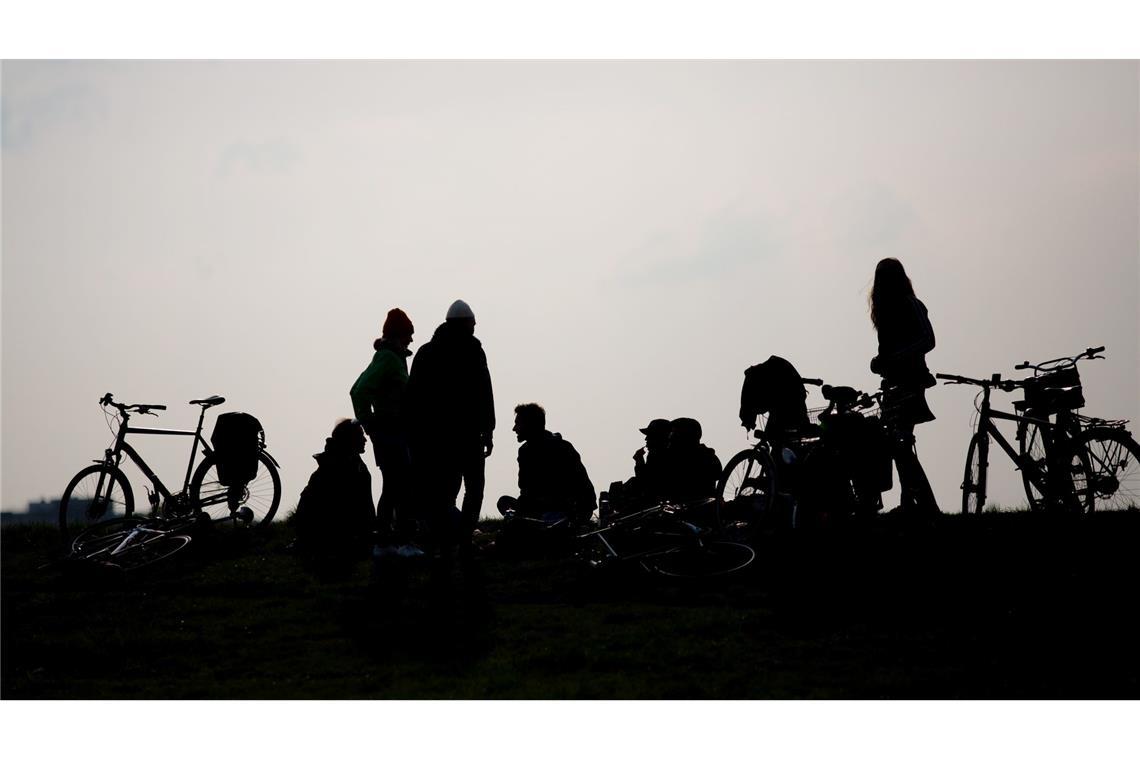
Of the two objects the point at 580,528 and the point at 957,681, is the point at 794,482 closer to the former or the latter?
the point at 580,528

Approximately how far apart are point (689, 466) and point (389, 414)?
287 cm

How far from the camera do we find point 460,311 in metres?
11.7

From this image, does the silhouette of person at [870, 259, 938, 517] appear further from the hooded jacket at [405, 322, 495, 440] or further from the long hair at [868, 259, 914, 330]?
the hooded jacket at [405, 322, 495, 440]

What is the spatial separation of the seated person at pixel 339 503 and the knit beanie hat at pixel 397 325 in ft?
4.88

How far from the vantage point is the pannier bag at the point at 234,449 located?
1531 centimetres

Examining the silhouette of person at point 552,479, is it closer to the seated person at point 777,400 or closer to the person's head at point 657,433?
the person's head at point 657,433

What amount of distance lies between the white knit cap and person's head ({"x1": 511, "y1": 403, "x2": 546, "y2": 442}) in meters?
2.03

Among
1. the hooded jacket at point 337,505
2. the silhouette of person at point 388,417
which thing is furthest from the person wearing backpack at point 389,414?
the hooded jacket at point 337,505

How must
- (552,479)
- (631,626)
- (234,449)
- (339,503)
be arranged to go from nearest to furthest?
(631,626) < (552,479) < (339,503) < (234,449)

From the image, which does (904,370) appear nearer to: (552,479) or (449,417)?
(552,479)

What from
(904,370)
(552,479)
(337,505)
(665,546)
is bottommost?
(665,546)

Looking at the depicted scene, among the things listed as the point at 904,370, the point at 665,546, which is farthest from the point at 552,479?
the point at 904,370

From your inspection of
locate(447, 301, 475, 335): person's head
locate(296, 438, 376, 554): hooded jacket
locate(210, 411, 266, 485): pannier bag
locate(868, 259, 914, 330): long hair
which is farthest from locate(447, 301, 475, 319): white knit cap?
locate(210, 411, 266, 485): pannier bag

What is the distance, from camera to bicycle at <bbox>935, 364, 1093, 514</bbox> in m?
12.2
